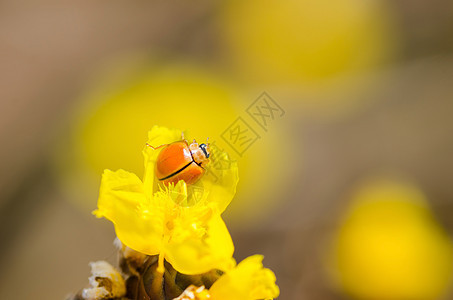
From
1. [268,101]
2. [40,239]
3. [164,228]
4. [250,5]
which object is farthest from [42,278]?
[250,5]

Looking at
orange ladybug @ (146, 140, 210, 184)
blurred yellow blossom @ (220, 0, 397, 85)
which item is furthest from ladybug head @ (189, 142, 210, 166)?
blurred yellow blossom @ (220, 0, 397, 85)

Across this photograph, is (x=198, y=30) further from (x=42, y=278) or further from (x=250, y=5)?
(x=42, y=278)

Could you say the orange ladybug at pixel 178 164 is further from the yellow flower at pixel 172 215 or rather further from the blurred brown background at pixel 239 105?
the blurred brown background at pixel 239 105

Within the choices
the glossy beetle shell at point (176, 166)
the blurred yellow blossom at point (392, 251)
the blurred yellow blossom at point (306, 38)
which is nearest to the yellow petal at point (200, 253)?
the glossy beetle shell at point (176, 166)

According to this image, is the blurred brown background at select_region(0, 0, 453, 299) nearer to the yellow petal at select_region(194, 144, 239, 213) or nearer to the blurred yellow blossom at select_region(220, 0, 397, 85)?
the blurred yellow blossom at select_region(220, 0, 397, 85)

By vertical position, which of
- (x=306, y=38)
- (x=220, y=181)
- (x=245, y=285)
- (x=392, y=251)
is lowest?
(x=392, y=251)

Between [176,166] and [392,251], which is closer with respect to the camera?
[176,166]

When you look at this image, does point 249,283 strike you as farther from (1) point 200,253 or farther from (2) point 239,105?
(2) point 239,105

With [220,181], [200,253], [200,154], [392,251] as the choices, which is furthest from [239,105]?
[200,253]
